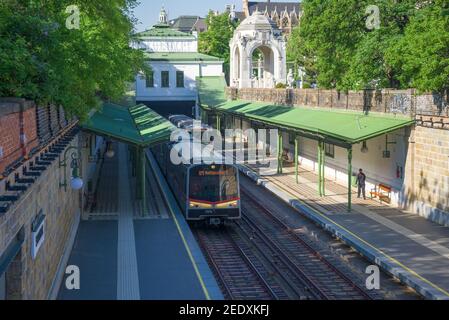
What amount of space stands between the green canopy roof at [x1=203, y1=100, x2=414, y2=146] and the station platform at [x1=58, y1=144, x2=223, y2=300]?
23.2 ft

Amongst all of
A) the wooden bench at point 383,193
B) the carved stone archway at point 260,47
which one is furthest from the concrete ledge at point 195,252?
the carved stone archway at point 260,47

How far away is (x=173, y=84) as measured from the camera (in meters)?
68.5

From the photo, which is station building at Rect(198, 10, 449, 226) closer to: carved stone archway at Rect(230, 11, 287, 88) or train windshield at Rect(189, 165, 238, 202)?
train windshield at Rect(189, 165, 238, 202)

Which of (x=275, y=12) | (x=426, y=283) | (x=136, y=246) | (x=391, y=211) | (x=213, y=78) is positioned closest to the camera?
(x=426, y=283)

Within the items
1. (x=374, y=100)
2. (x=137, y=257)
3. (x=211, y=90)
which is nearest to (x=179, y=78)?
(x=211, y=90)

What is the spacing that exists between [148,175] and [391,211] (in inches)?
641

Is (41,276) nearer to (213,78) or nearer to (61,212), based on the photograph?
(61,212)

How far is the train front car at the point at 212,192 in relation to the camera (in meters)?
23.3

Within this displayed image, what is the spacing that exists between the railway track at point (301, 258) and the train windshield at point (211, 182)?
2032 millimetres

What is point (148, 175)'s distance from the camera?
3794 centimetres

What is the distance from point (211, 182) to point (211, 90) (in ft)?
146

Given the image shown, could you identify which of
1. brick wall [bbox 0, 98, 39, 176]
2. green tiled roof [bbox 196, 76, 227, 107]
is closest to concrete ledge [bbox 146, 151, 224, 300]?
brick wall [bbox 0, 98, 39, 176]

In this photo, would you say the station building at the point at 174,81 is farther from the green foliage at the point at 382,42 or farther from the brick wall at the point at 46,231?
the brick wall at the point at 46,231
